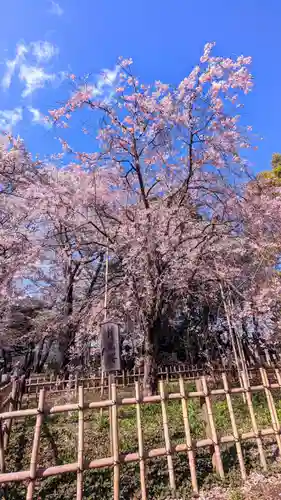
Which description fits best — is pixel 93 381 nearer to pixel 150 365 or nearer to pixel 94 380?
pixel 94 380

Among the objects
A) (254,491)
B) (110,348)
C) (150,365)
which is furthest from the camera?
(150,365)

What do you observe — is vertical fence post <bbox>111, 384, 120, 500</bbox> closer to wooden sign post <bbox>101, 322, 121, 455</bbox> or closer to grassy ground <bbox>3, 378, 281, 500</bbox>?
grassy ground <bbox>3, 378, 281, 500</bbox>

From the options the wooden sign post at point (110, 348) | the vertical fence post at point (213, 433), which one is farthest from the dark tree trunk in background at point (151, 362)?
the vertical fence post at point (213, 433)

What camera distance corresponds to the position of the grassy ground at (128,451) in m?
3.65

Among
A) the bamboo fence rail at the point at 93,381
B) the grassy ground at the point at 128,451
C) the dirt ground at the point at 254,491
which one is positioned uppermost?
the bamboo fence rail at the point at 93,381

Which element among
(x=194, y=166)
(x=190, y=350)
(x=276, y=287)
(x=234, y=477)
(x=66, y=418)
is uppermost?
(x=194, y=166)

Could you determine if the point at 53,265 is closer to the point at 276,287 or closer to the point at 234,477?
the point at 276,287

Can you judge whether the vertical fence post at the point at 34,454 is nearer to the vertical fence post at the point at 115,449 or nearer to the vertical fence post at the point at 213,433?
the vertical fence post at the point at 115,449

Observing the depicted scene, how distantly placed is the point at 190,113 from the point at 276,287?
8029 mm

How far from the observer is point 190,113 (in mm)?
7066

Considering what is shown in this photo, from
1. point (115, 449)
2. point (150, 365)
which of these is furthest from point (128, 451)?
point (150, 365)

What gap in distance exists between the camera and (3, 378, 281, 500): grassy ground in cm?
365

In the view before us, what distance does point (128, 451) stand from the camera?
4656mm

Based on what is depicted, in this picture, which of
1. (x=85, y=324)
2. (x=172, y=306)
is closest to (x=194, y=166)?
(x=172, y=306)
